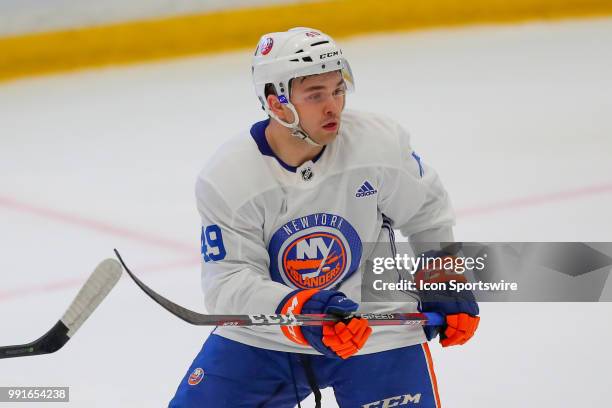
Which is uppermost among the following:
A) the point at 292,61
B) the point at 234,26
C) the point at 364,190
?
the point at 234,26

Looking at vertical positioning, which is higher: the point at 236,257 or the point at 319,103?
Answer: the point at 319,103

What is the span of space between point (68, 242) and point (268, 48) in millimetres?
1805

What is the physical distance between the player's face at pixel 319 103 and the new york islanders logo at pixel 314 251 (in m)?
0.18

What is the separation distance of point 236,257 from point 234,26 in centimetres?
335

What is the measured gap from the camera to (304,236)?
248 centimetres

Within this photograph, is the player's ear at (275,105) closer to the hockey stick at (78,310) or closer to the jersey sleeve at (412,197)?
the jersey sleeve at (412,197)

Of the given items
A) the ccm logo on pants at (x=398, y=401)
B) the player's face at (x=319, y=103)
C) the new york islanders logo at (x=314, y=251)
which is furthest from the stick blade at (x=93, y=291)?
the ccm logo on pants at (x=398, y=401)

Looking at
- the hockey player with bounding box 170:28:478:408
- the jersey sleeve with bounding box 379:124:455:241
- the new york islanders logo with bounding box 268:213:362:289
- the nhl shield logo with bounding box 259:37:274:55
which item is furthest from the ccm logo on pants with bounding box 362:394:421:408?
the nhl shield logo with bounding box 259:37:274:55

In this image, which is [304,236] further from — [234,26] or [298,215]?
[234,26]

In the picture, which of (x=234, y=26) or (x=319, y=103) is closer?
(x=319, y=103)

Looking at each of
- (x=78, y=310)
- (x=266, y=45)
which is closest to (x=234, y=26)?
(x=266, y=45)

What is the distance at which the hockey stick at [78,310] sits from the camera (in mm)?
2168

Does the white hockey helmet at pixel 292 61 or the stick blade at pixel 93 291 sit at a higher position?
the white hockey helmet at pixel 292 61

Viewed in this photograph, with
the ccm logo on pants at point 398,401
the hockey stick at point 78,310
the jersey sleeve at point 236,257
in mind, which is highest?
the jersey sleeve at point 236,257
